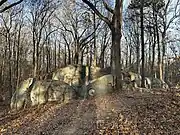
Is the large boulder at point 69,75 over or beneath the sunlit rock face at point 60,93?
over

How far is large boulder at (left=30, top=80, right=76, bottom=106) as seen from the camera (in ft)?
68.2

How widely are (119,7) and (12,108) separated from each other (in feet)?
37.7

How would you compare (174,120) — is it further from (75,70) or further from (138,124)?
(75,70)

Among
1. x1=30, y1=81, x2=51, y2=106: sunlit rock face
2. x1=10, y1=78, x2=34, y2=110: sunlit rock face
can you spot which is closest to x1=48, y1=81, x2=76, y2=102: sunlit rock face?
x1=30, y1=81, x2=51, y2=106: sunlit rock face

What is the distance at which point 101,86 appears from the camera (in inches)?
800

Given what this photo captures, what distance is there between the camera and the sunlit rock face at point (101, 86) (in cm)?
1990

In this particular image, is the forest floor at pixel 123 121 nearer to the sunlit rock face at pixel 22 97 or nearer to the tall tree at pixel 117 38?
the tall tree at pixel 117 38

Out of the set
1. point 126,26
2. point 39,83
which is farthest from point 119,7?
point 126,26

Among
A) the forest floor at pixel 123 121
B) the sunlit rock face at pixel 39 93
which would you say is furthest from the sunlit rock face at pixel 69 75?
the forest floor at pixel 123 121

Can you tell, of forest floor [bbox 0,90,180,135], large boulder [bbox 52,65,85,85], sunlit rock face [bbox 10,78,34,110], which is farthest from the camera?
large boulder [bbox 52,65,85,85]

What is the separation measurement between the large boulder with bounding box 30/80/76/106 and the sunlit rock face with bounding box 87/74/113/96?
1437 mm

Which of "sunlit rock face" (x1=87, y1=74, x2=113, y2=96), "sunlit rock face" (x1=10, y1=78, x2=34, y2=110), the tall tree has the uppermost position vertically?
the tall tree

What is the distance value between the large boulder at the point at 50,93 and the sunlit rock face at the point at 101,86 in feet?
4.71

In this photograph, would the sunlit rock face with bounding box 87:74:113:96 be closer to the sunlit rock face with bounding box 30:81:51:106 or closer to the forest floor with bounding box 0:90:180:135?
the sunlit rock face with bounding box 30:81:51:106
